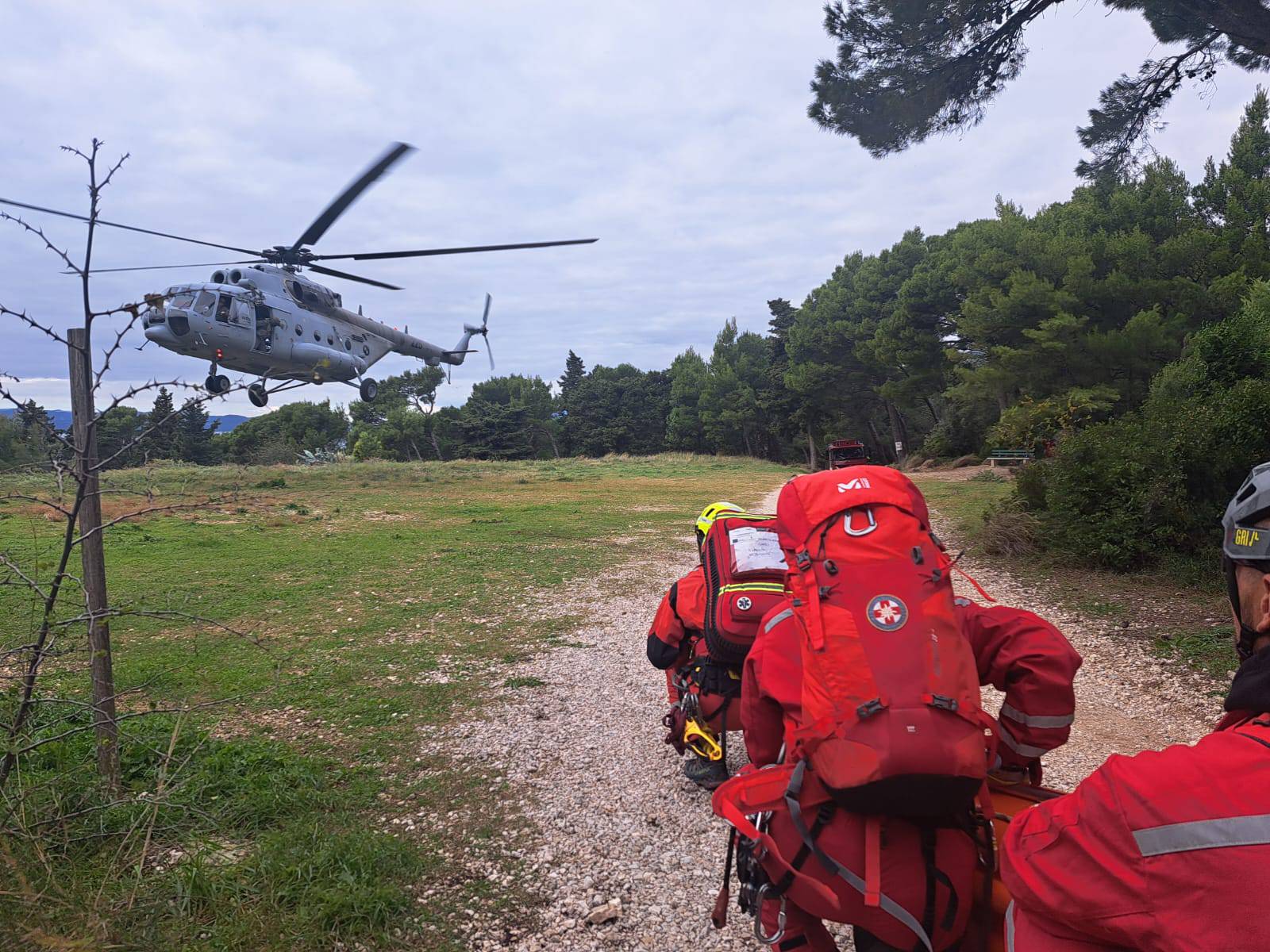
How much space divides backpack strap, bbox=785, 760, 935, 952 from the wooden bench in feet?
84.2

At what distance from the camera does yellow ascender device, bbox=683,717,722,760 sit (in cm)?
449

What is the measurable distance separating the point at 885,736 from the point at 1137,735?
4.77 metres

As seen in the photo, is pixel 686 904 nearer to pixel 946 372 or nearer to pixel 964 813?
pixel 964 813

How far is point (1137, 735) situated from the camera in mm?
5328

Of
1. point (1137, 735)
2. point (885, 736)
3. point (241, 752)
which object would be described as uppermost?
point (885, 736)

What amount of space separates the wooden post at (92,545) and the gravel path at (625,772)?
206 cm

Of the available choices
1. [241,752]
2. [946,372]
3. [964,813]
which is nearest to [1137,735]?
[964,813]

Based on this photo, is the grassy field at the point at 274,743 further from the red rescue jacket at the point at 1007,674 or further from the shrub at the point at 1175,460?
the shrub at the point at 1175,460

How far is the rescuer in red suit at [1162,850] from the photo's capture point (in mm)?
1105

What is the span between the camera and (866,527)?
2160 millimetres

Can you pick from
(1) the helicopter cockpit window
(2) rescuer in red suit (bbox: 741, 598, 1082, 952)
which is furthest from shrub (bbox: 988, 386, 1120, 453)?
(1) the helicopter cockpit window

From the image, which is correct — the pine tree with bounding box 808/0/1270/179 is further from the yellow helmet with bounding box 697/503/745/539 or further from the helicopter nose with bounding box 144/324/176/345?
the helicopter nose with bounding box 144/324/176/345

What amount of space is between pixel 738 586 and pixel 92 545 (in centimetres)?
326

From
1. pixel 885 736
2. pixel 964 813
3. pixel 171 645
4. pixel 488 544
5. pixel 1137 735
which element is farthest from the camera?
pixel 488 544
